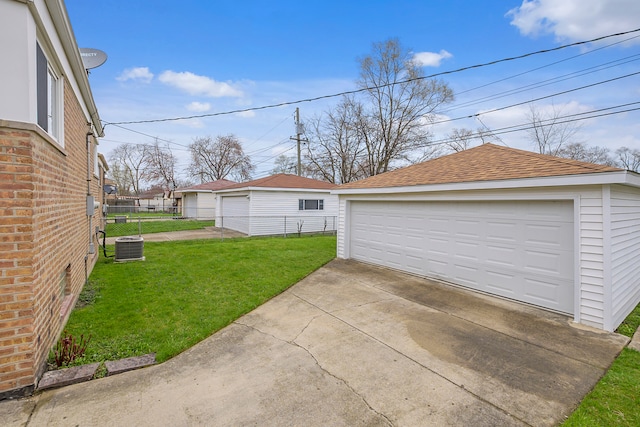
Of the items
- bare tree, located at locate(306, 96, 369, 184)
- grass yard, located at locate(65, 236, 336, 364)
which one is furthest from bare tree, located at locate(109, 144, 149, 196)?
grass yard, located at locate(65, 236, 336, 364)

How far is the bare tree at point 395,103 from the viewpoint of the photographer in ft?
72.2

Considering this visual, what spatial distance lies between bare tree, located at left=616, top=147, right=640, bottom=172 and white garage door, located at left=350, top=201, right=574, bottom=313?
3538 centimetres

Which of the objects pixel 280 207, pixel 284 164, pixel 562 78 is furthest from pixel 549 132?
pixel 284 164

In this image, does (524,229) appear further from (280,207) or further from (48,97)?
(280,207)

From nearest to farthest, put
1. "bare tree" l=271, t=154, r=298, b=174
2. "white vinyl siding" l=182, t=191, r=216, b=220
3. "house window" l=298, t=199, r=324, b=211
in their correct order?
"house window" l=298, t=199, r=324, b=211 < "white vinyl siding" l=182, t=191, r=216, b=220 < "bare tree" l=271, t=154, r=298, b=174

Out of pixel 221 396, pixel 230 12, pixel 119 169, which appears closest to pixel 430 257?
pixel 221 396

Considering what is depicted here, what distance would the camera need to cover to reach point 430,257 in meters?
7.23

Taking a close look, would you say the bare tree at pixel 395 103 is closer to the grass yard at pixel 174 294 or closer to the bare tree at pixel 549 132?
the bare tree at pixel 549 132

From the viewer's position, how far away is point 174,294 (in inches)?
240

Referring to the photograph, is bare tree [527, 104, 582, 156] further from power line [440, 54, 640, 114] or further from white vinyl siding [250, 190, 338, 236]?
white vinyl siding [250, 190, 338, 236]

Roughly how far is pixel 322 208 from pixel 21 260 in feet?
51.0

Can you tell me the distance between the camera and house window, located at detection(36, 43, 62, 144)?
333 centimetres

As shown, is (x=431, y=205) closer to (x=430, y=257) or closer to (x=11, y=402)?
(x=430, y=257)

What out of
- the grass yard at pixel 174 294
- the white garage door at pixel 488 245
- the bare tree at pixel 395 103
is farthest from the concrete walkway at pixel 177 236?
the bare tree at pixel 395 103
